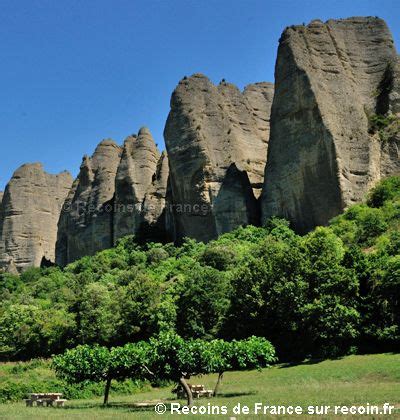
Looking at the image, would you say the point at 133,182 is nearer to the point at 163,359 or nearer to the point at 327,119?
the point at 327,119

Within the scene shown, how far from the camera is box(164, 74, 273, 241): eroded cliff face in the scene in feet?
169

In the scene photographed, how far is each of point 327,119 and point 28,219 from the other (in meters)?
49.0

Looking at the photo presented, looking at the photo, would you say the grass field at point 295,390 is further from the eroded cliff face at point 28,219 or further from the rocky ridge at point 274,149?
the eroded cliff face at point 28,219

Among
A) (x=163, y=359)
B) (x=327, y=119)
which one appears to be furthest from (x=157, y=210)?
(x=163, y=359)

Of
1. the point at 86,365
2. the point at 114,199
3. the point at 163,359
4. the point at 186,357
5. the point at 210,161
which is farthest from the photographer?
the point at 114,199

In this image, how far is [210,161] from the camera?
5322 cm

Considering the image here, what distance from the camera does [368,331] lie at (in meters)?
28.8

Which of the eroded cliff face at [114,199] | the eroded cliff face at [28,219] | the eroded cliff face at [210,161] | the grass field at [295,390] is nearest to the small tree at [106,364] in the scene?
the grass field at [295,390]

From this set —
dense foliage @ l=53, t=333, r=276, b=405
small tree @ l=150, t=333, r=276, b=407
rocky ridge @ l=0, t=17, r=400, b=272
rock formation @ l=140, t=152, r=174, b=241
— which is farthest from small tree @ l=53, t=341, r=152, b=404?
rock formation @ l=140, t=152, r=174, b=241

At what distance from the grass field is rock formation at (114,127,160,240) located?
3552 centimetres

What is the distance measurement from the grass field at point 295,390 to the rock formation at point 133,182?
35.5 meters

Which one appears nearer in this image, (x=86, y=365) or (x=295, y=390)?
(x=295, y=390)

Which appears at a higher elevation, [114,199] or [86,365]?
[114,199]

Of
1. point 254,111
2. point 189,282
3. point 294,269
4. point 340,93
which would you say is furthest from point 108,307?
point 254,111
